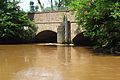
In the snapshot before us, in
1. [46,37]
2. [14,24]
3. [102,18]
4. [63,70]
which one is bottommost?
[46,37]

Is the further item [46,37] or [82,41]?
[46,37]

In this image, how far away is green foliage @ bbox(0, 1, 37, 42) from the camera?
107 feet

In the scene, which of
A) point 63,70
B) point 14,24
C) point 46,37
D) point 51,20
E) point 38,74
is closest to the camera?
point 38,74

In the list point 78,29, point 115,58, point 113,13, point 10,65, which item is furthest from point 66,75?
point 78,29

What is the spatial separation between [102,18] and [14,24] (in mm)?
12407

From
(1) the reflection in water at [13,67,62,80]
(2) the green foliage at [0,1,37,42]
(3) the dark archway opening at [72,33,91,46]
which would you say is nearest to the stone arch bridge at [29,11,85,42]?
(2) the green foliage at [0,1,37,42]

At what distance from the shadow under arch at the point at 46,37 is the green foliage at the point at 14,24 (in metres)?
1.15

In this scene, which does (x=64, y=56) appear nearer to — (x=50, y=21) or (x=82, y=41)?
(x=82, y=41)

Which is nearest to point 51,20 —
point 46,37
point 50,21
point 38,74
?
point 50,21

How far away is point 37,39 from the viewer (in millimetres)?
35531

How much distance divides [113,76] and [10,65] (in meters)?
5.93

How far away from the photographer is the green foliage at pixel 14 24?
32688 millimetres

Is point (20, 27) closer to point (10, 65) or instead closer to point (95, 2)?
point (95, 2)

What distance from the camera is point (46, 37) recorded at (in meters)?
36.4
